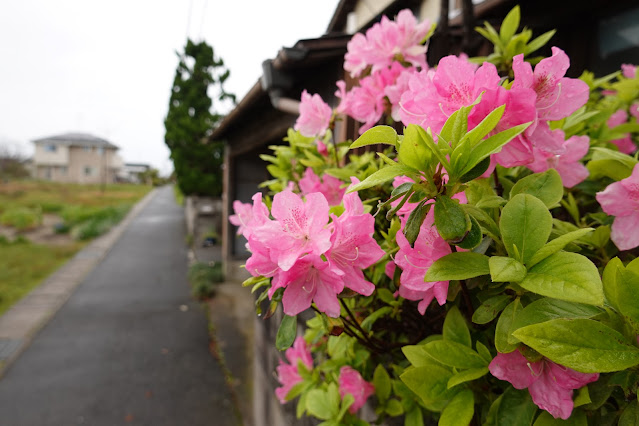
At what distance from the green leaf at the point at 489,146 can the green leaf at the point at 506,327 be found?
213mm

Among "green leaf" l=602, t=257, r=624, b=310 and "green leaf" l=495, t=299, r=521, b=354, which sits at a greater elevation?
"green leaf" l=602, t=257, r=624, b=310

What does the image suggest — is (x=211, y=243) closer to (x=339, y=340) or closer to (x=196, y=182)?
(x=196, y=182)

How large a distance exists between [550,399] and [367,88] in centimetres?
85

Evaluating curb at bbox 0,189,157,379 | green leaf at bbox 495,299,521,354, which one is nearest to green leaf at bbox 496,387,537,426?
green leaf at bbox 495,299,521,354

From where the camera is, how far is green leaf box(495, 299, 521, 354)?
0.51 meters

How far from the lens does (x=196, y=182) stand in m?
9.87

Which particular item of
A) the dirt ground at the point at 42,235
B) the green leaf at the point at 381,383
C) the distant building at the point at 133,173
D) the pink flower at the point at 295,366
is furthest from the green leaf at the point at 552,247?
the distant building at the point at 133,173

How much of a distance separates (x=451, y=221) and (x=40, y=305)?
8.00m

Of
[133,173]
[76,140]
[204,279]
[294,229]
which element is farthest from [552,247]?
[133,173]

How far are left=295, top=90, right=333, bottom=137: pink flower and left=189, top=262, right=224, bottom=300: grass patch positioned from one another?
20.4 feet

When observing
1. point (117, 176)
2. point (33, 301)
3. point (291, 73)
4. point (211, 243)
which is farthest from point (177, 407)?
point (117, 176)

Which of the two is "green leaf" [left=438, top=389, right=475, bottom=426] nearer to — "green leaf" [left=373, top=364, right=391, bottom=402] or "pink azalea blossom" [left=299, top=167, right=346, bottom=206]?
"green leaf" [left=373, top=364, right=391, bottom=402]

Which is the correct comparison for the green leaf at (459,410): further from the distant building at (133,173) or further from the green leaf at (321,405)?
the distant building at (133,173)

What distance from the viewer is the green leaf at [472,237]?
18.9 inches
